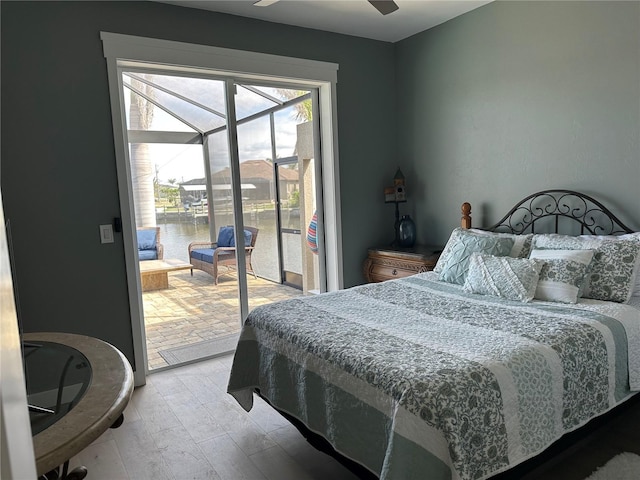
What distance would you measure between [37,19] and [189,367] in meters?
2.58

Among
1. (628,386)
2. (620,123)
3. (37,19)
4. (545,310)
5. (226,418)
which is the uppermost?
(37,19)

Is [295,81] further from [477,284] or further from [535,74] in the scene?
[477,284]

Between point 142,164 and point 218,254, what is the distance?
92 centimetres

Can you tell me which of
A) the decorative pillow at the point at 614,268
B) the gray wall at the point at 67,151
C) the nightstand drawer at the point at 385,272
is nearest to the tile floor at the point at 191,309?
the gray wall at the point at 67,151

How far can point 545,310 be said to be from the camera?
2.41 meters

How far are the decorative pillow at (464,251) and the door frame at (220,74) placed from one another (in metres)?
1.26

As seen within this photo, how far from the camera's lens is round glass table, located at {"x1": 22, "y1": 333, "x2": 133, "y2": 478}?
977 mm

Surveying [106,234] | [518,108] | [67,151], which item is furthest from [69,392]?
[518,108]

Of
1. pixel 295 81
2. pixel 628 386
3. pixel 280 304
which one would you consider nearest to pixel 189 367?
pixel 280 304

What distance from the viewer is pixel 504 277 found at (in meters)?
2.71

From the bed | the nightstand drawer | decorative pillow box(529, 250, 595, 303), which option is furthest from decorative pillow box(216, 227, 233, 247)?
decorative pillow box(529, 250, 595, 303)

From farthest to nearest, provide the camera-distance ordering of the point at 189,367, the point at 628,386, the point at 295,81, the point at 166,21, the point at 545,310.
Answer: the point at 295,81, the point at 189,367, the point at 166,21, the point at 545,310, the point at 628,386

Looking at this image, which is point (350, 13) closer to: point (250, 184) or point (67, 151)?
point (250, 184)

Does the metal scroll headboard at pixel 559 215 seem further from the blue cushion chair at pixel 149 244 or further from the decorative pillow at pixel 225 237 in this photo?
the blue cushion chair at pixel 149 244
